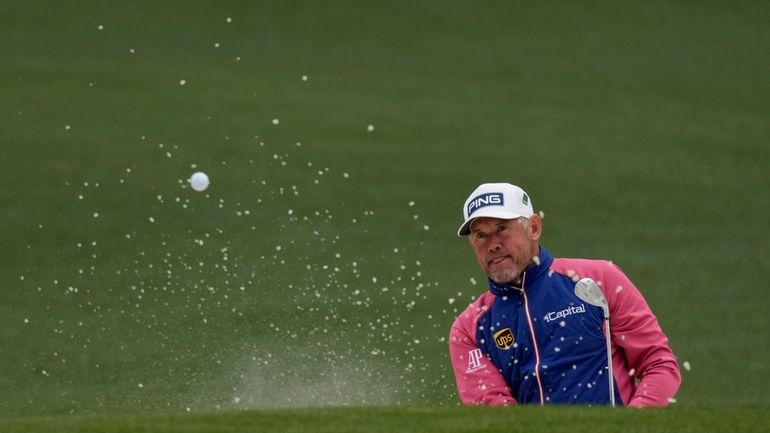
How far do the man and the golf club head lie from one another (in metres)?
0.02

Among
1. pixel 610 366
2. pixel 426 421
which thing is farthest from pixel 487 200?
pixel 426 421

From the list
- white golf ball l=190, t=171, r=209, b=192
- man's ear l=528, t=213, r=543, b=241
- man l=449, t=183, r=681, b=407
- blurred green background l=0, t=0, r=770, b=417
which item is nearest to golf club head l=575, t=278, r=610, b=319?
man l=449, t=183, r=681, b=407

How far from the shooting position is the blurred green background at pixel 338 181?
8344 millimetres

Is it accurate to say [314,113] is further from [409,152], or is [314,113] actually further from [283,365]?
[283,365]

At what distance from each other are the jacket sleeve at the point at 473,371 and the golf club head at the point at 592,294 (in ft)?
1.42

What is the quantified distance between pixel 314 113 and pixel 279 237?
347 centimetres

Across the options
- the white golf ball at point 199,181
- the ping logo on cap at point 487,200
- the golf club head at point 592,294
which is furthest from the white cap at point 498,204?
the white golf ball at point 199,181

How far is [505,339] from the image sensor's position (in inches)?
217

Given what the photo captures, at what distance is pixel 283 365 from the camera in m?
8.16

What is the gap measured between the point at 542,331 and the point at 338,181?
644 cm

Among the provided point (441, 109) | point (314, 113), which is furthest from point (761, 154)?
point (314, 113)

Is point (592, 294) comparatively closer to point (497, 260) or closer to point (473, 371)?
point (497, 260)

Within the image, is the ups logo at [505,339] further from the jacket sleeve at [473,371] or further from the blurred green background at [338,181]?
the blurred green background at [338,181]

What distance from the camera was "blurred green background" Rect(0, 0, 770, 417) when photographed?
8.34 m
